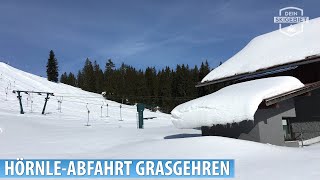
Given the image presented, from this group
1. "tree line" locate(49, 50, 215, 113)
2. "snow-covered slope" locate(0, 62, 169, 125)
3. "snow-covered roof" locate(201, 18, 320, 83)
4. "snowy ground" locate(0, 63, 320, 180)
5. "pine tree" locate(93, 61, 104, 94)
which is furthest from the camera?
"pine tree" locate(93, 61, 104, 94)

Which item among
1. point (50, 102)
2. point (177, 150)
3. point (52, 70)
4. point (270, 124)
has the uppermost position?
point (52, 70)

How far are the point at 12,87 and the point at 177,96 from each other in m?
43.6

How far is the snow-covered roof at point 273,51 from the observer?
19.8 metres

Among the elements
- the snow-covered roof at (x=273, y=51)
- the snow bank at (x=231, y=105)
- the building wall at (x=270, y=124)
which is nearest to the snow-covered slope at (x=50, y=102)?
the snow-covered roof at (x=273, y=51)

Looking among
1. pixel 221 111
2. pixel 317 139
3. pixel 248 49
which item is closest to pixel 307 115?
pixel 317 139

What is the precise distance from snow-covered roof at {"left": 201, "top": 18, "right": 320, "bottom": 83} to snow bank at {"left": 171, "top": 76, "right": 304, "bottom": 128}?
3624mm

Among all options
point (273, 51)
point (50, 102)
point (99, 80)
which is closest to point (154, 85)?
point (99, 80)

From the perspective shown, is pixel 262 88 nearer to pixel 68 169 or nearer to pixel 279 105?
pixel 279 105

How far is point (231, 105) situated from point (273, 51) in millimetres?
8754

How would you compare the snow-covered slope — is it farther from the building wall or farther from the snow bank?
the building wall

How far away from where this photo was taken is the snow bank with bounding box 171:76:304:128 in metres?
14.5

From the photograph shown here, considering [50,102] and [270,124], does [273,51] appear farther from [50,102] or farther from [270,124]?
[50,102]

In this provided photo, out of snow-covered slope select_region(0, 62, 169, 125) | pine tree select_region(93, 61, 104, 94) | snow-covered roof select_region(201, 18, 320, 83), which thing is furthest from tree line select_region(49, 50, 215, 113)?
snow-covered roof select_region(201, 18, 320, 83)

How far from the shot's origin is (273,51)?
72.7ft
